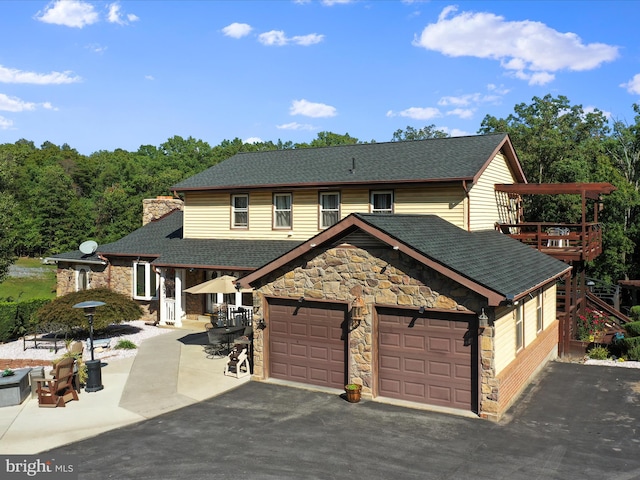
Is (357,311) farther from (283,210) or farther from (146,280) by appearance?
(146,280)

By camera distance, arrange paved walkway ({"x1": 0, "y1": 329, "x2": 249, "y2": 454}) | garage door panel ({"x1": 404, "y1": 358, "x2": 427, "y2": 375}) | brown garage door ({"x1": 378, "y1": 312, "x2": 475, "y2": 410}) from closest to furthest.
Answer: paved walkway ({"x1": 0, "y1": 329, "x2": 249, "y2": 454})
brown garage door ({"x1": 378, "y1": 312, "x2": 475, "y2": 410})
garage door panel ({"x1": 404, "y1": 358, "x2": 427, "y2": 375})

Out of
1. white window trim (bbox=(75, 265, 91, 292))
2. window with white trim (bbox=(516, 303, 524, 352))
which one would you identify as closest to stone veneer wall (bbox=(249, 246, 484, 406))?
window with white trim (bbox=(516, 303, 524, 352))

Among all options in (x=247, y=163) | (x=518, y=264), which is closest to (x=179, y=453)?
(x=518, y=264)

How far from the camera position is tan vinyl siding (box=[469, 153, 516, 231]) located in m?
20.5

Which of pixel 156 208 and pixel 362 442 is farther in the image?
pixel 156 208

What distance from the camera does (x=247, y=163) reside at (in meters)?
27.8

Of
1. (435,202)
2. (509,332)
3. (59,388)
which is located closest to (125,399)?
(59,388)

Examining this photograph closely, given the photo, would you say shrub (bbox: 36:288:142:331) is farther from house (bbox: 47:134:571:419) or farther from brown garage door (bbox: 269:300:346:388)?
brown garage door (bbox: 269:300:346:388)

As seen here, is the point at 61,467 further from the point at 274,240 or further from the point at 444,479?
the point at 274,240

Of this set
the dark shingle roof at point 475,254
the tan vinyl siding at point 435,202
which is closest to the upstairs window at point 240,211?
the tan vinyl siding at point 435,202

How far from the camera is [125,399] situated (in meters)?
13.8

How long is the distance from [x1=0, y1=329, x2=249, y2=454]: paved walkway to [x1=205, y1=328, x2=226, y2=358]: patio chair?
352 millimetres

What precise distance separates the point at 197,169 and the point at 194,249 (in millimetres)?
59226

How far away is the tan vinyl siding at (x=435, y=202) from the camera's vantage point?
2005 cm
